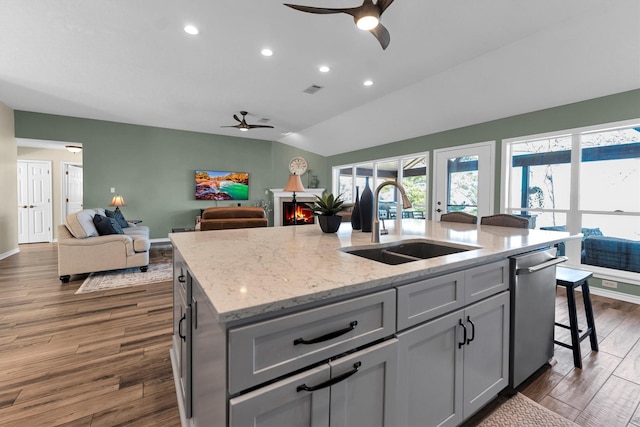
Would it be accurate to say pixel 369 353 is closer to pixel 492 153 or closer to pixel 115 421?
pixel 115 421

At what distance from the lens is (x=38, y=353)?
2.07 m

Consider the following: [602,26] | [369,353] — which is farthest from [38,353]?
[602,26]

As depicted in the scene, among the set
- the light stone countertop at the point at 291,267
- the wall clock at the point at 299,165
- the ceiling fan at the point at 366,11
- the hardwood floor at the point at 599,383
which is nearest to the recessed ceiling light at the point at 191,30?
the ceiling fan at the point at 366,11

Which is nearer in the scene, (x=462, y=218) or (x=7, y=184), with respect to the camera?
(x=462, y=218)

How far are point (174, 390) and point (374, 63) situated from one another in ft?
12.6

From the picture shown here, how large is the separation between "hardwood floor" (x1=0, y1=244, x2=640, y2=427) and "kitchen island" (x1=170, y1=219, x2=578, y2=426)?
0.38 metres

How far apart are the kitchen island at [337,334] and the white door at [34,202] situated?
795cm

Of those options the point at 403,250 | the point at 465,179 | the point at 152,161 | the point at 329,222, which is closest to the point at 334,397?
the point at 403,250

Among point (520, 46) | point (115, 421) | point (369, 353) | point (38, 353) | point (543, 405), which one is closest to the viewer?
point (369, 353)

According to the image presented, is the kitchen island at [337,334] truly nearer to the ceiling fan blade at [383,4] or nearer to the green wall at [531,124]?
the ceiling fan blade at [383,4]

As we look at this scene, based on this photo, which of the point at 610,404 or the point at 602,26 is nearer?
the point at 610,404

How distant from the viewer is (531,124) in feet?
13.5

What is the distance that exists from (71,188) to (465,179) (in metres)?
9.39

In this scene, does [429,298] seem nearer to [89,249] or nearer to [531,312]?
[531,312]
